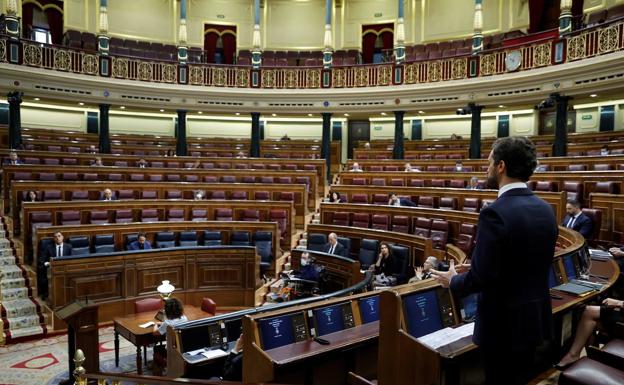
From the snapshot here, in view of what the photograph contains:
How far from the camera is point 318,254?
661cm

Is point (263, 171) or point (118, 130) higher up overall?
point (118, 130)

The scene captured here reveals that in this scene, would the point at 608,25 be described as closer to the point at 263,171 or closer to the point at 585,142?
the point at 585,142

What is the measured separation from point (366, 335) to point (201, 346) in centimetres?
151

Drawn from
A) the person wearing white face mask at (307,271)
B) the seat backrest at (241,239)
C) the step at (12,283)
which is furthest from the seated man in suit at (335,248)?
the step at (12,283)

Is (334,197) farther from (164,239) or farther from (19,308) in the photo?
(19,308)

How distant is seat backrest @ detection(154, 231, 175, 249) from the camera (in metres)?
7.34

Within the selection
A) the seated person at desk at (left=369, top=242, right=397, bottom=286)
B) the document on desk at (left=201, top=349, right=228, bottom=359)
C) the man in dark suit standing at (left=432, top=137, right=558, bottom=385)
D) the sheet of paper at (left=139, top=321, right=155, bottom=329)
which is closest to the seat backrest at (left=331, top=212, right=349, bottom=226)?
the seated person at desk at (left=369, top=242, right=397, bottom=286)

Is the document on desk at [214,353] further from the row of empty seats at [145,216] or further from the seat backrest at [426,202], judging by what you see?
the seat backrest at [426,202]

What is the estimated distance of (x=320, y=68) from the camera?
512 inches

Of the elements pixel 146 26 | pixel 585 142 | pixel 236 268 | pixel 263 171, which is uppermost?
pixel 146 26

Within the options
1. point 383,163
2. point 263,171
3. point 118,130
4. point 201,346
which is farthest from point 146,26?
point 201,346

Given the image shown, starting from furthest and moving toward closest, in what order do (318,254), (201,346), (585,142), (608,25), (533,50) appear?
(585,142), (533,50), (608,25), (318,254), (201,346)

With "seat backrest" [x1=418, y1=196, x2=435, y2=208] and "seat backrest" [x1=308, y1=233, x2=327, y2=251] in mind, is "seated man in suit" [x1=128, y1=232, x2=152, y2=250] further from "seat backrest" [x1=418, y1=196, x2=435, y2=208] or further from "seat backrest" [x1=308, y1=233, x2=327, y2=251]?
"seat backrest" [x1=418, y1=196, x2=435, y2=208]

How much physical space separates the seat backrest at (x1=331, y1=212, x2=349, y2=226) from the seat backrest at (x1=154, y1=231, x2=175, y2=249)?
283 centimetres
